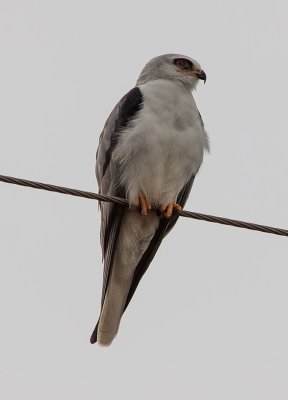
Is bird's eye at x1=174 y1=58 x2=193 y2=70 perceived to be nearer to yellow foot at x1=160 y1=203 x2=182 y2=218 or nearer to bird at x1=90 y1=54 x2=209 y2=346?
bird at x1=90 y1=54 x2=209 y2=346

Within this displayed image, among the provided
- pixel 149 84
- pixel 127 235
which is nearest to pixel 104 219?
pixel 127 235

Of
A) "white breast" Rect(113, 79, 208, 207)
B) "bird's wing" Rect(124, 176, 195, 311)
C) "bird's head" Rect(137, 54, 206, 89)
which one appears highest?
"bird's head" Rect(137, 54, 206, 89)

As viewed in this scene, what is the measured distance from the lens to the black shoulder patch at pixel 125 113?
6754 millimetres

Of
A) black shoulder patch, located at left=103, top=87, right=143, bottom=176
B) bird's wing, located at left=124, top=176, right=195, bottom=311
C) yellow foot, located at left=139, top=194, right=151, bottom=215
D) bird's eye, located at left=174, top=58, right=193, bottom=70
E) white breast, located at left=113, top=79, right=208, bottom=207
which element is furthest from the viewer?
bird's eye, located at left=174, top=58, right=193, bottom=70

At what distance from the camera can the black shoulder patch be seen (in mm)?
6754

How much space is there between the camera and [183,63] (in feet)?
25.1

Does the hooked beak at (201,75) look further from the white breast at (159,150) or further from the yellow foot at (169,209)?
the yellow foot at (169,209)

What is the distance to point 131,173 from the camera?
21.6 feet

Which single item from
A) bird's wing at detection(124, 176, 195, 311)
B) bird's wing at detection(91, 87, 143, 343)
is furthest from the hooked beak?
bird's wing at detection(124, 176, 195, 311)

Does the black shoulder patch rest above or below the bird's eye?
below

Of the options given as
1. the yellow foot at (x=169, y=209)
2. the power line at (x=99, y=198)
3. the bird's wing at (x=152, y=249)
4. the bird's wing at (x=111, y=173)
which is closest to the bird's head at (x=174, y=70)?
the bird's wing at (x=111, y=173)

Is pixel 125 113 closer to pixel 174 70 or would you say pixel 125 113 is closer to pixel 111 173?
pixel 111 173

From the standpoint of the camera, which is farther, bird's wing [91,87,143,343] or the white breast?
bird's wing [91,87,143,343]

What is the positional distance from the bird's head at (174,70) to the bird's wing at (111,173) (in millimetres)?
522
